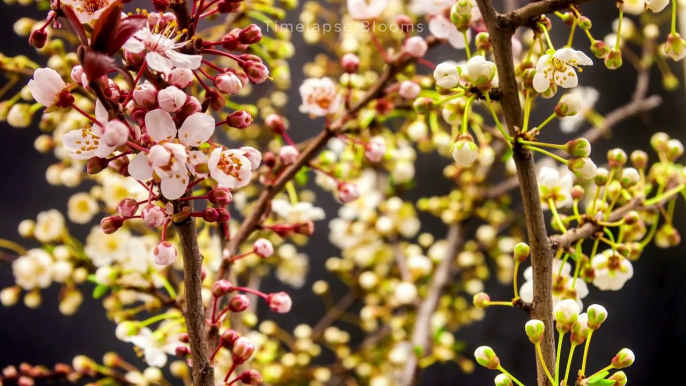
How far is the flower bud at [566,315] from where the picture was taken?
1.32 ft

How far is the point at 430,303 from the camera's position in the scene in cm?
93

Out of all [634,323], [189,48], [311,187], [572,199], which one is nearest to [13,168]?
[311,187]

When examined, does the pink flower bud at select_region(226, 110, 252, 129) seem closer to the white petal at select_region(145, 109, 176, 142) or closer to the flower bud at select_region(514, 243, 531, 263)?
the white petal at select_region(145, 109, 176, 142)

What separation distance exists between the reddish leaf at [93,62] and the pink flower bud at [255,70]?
0.12 m

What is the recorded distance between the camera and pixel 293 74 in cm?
129

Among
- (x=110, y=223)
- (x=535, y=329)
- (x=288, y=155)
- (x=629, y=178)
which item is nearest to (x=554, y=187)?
(x=629, y=178)

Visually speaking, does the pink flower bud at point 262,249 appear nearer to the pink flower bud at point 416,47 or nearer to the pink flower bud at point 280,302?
the pink flower bud at point 280,302

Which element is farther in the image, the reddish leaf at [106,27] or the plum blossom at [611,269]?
the plum blossom at [611,269]

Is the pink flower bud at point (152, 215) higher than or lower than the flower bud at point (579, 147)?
lower

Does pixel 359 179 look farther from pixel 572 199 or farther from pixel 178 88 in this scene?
pixel 178 88

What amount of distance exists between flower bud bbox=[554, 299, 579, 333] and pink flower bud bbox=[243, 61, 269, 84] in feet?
0.94

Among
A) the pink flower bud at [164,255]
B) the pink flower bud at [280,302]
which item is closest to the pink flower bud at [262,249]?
the pink flower bud at [280,302]

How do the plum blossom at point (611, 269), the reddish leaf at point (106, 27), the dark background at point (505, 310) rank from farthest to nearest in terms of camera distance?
the dark background at point (505, 310) < the plum blossom at point (611, 269) < the reddish leaf at point (106, 27)

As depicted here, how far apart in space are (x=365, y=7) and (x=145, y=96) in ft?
1.24
